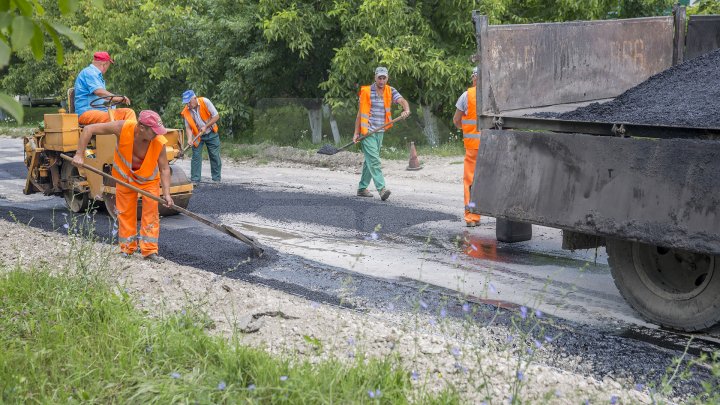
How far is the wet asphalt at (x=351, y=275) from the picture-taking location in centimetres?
508

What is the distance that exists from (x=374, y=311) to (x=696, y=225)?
2.16 m

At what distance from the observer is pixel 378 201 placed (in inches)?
421

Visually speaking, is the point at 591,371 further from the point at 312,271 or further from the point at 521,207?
the point at 312,271

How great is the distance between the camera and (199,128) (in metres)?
12.8

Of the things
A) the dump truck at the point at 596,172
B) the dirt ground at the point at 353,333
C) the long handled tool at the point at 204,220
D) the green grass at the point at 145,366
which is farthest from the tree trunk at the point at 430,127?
the green grass at the point at 145,366

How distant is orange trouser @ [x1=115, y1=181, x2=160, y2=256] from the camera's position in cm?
736

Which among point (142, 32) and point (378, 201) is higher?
point (142, 32)

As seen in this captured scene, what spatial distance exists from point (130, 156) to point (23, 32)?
484cm

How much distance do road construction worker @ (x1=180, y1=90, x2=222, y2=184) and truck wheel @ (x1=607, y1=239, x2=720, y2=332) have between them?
791cm

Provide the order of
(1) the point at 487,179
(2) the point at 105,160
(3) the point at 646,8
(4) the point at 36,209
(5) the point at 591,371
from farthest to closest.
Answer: (3) the point at 646,8
(4) the point at 36,209
(2) the point at 105,160
(1) the point at 487,179
(5) the point at 591,371

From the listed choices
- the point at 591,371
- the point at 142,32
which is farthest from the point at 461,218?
the point at 142,32

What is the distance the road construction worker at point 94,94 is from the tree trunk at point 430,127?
869 centimetres

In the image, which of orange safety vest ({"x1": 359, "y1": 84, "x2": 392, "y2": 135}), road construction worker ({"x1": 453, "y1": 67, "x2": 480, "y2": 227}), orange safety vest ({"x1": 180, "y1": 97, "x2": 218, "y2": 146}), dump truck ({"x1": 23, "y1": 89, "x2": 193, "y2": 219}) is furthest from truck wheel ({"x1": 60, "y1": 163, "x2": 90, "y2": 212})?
road construction worker ({"x1": 453, "y1": 67, "x2": 480, "y2": 227})

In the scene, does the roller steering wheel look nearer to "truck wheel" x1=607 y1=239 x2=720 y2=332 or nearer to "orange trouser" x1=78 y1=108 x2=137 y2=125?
"orange trouser" x1=78 y1=108 x2=137 y2=125
